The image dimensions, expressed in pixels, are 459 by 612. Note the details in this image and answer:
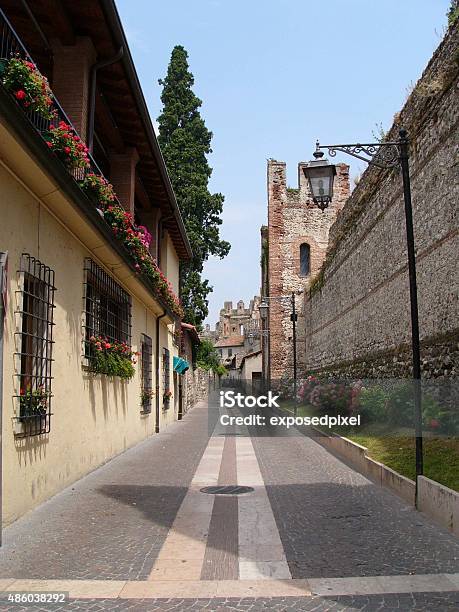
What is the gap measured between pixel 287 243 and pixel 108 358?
24.8m

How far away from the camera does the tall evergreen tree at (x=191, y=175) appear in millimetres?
26578

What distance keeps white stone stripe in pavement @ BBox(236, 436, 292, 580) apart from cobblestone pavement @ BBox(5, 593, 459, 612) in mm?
455

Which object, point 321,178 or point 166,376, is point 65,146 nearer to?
point 321,178

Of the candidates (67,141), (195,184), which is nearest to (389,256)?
(67,141)

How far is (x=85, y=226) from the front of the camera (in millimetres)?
7668

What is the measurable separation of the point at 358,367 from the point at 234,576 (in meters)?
13.3

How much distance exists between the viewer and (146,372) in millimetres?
13719

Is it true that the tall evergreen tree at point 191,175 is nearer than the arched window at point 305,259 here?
Yes

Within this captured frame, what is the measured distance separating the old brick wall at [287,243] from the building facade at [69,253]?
724 inches

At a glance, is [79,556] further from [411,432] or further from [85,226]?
[411,432]
